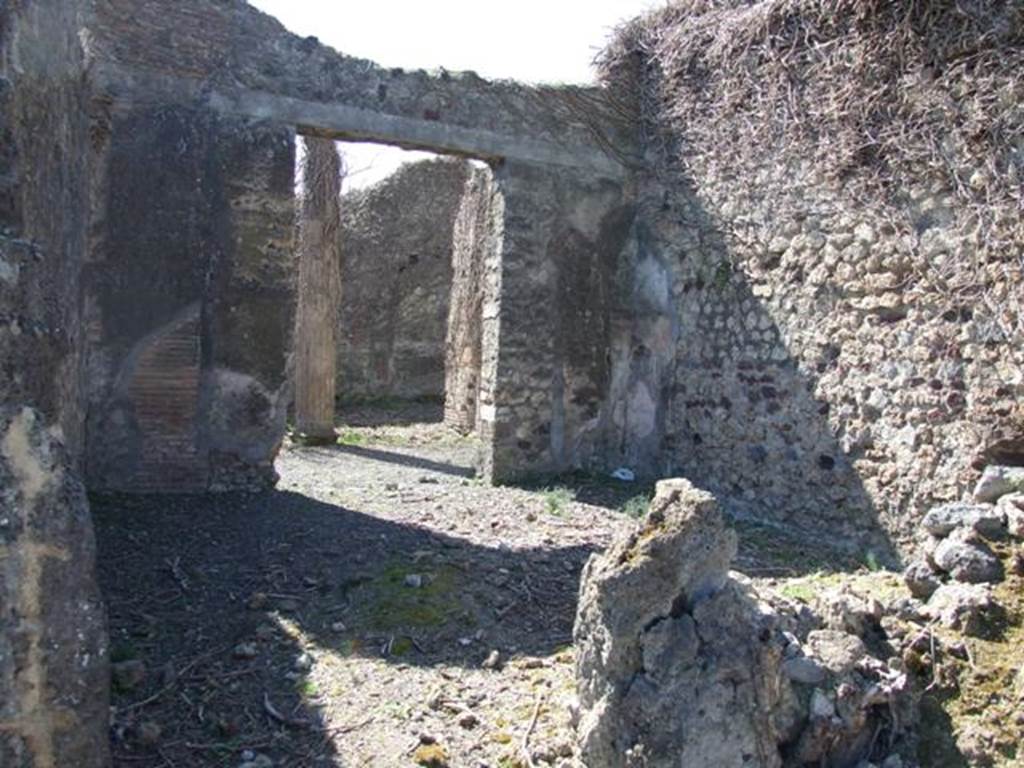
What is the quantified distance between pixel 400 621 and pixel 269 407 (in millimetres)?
2739

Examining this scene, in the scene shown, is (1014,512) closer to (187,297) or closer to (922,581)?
(922,581)

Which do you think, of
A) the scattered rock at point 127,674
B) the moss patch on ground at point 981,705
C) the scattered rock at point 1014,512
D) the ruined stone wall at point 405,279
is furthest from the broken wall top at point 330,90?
the ruined stone wall at point 405,279

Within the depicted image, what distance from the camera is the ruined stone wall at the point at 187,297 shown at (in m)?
6.23

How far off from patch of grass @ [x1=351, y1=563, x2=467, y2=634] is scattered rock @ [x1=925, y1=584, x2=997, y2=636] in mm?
2135

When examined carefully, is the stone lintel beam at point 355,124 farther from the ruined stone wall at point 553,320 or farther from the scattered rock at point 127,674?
the scattered rock at point 127,674

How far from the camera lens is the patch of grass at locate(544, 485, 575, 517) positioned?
22.2ft

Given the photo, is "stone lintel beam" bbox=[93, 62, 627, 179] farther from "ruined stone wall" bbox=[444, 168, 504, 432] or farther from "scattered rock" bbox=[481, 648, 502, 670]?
"scattered rock" bbox=[481, 648, 502, 670]

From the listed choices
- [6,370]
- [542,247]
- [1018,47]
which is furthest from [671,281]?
[6,370]

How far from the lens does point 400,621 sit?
444 cm

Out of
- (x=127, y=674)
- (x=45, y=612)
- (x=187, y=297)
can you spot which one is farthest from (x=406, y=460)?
(x=45, y=612)

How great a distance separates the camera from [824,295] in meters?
6.34

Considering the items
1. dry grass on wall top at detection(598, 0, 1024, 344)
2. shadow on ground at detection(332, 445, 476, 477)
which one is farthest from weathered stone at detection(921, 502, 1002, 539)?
shadow on ground at detection(332, 445, 476, 477)

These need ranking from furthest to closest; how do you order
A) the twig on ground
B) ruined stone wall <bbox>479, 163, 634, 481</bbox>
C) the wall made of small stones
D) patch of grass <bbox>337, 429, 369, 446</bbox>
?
patch of grass <bbox>337, 429, 369, 446</bbox> < ruined stone wall <bbox>479, 163, 634, 481</bbox> < the wall made of small stones < the twig on ground

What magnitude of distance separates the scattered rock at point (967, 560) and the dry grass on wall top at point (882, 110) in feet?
4.75
